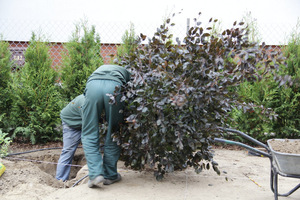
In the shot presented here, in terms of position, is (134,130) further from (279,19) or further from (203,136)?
(279,19)

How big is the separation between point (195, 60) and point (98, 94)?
1.13 meters

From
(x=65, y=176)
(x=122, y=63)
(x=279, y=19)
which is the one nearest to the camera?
(x=122, y=63)

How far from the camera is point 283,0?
359 inches

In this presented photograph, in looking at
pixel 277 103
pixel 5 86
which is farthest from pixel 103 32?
pixel 277 103

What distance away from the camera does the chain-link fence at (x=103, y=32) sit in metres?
7.62

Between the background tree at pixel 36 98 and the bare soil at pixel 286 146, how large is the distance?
4204 mm

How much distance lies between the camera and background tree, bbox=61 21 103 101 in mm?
5789

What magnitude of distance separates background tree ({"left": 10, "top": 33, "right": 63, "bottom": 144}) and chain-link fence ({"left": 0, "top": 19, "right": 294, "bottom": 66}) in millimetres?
1514

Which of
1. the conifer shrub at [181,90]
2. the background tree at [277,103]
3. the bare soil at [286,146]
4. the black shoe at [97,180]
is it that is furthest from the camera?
the background tree at [277,103]

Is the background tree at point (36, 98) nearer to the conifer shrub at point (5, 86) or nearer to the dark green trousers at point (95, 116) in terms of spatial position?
the conifer shrub at point (5, 86)

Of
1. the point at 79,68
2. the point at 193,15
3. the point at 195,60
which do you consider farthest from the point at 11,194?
the point at 193,15

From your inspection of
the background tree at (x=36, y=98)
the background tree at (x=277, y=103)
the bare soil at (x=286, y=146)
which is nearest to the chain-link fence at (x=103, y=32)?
the background tree at (x=36, y=98)

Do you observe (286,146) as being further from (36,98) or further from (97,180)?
(36,98)

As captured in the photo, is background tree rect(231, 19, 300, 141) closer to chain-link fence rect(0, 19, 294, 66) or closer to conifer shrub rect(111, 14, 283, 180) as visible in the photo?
chain-link fence rect(0, 19, 294, 66)
